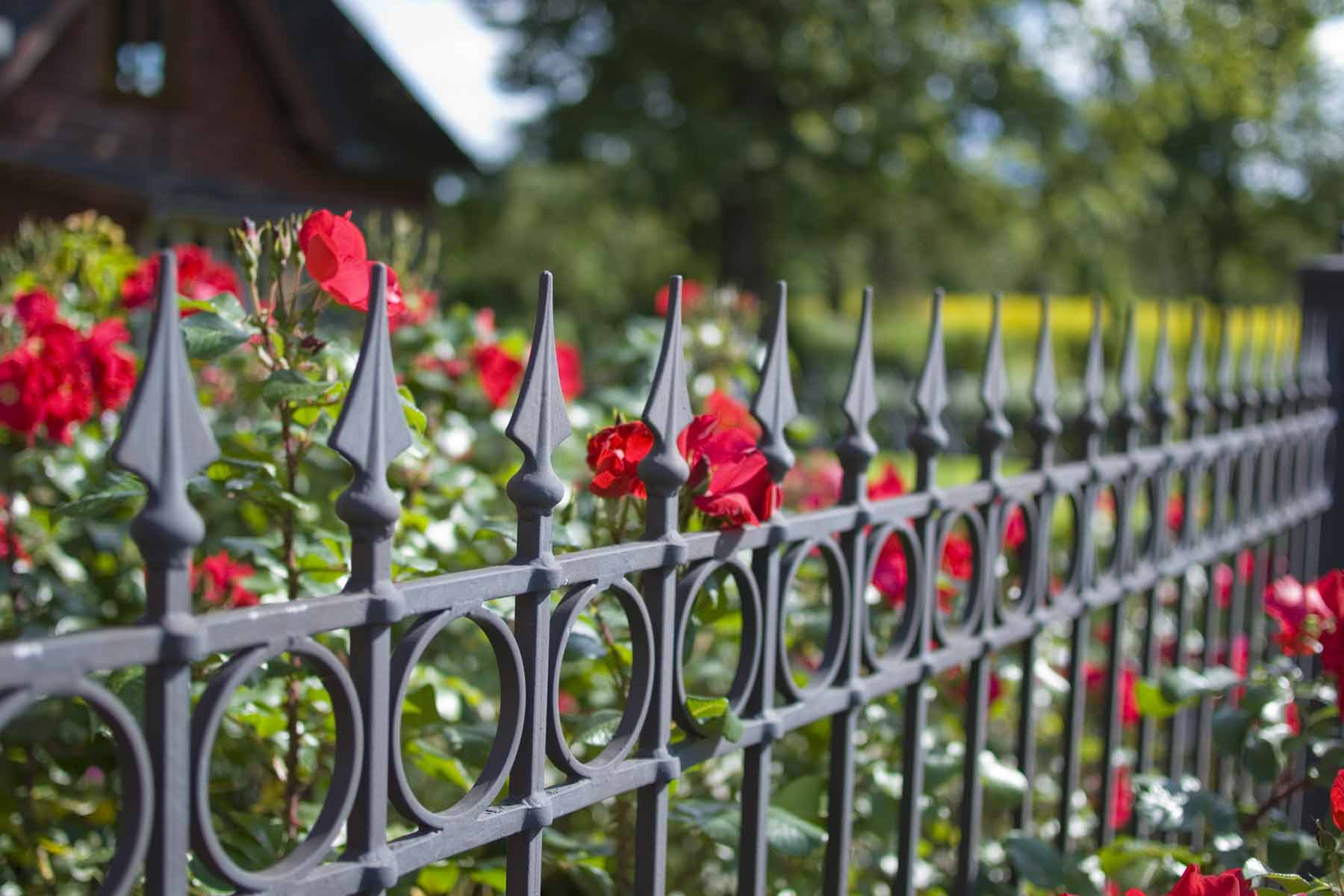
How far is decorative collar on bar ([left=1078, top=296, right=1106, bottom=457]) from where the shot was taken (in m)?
2.02

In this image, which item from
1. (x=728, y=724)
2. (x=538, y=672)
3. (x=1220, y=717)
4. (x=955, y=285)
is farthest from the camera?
(x=955, y=285)

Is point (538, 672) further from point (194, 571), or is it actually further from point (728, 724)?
point (194, 571)

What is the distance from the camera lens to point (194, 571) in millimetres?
1967

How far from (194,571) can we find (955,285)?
38.8 m

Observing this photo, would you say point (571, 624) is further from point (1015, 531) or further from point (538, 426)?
point (1015, 531)

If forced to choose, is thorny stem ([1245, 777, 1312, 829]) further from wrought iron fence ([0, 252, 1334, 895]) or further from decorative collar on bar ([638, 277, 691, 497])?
decorative collar on bar ([638, 277, 691, 497])

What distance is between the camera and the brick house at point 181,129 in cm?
1238

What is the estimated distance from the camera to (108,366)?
1.87 meters

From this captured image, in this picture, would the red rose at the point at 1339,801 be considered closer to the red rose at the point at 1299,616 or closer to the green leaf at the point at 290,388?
the red rose at the point at 1299,616

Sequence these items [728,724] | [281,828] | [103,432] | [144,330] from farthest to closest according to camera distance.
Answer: [144,330], [103,432], [281,828], [728,724]

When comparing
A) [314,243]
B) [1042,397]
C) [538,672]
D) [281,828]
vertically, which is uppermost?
[314,243]

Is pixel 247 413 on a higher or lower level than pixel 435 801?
higher

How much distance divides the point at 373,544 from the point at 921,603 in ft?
2.85

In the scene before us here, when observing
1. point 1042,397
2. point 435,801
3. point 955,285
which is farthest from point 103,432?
point 955,285
